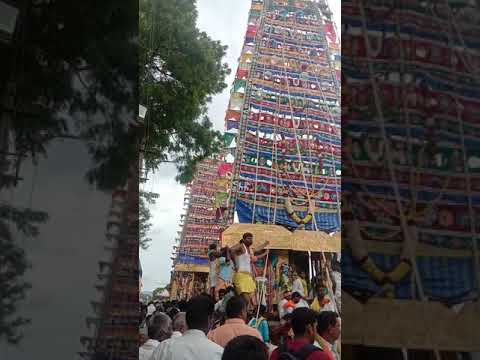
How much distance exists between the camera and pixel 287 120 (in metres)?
9.08

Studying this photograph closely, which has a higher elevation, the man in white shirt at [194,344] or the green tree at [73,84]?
the green tree at [73,84]

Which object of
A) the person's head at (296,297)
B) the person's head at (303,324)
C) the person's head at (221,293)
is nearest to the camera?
the person's head at (303,324)

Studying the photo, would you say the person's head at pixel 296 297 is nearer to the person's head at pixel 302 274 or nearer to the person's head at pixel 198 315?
the person's head at pixel 302 274

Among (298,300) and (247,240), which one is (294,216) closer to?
(298,300)

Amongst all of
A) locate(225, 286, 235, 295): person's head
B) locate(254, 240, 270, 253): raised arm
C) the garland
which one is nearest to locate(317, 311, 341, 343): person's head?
locate(225, 286, 235, 295): person's head

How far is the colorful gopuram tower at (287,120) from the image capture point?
862cm

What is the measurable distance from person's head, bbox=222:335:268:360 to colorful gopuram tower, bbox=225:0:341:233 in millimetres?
7283

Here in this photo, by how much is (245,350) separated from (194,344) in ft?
1.53

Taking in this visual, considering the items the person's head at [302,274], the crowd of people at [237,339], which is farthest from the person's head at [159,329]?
the person's head at [302,274]

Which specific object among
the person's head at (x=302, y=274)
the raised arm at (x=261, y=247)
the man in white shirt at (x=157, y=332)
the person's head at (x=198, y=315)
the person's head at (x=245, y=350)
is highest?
the raised arm at (x=261, y=247)

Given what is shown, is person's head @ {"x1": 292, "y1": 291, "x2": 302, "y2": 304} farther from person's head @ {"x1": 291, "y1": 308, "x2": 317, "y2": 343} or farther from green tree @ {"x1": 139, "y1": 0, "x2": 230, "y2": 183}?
person's head @ {"x1": 291, "y1": 308, "x2": 317, "y2": 343}

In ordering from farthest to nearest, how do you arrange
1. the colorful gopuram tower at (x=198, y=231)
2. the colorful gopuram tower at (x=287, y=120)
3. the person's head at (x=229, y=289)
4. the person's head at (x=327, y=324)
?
the colorful gopuram tower at (x=198, y=231) → the colorful gopuram tower at (x=287, y=120) → the person's head at (x=229, y=289) → the person's head at (x=327, y=324)

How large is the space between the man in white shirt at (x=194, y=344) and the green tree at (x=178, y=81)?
0.72m

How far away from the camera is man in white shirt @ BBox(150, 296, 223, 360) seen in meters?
1.36
